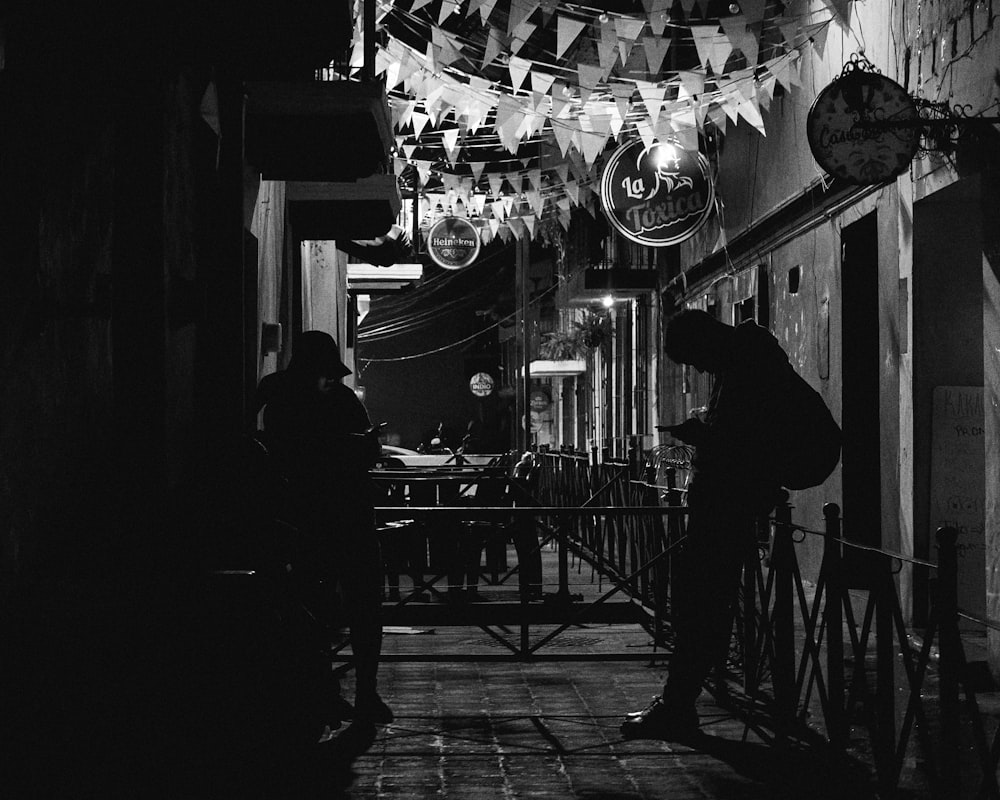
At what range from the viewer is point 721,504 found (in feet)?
19.7

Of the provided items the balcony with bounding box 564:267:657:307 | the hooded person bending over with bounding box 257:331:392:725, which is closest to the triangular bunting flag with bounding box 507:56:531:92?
the hooded person bending over with bounding box 257:331:392:725

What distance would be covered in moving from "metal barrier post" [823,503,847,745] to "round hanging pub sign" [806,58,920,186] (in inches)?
175

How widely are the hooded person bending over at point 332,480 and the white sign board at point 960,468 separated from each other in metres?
5.66

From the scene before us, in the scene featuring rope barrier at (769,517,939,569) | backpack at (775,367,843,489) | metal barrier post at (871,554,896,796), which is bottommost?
metal barrier post at (871,554,896,796)

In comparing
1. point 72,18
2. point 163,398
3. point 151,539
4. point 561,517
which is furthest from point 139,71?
point 561,517

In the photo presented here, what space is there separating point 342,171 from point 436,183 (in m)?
17.0

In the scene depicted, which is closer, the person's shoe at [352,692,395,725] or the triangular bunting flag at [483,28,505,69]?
the person's shoe at [352,692,395,725]

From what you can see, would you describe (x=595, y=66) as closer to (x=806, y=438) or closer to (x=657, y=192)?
(x=657, y=192)

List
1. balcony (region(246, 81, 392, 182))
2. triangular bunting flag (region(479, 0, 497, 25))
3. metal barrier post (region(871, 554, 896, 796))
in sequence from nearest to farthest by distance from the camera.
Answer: metal barrier post (region(871, 554, 896, 796))
balcony (region(246, 81, 392, 182))
triangular bunting flag (region(479, 0, 497, 25))

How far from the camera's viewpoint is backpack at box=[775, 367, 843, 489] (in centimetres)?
586

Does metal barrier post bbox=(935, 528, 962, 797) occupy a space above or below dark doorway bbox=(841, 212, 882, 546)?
below

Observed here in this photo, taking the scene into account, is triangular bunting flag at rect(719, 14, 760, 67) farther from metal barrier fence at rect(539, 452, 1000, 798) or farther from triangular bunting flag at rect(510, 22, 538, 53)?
metal barrier fence at rect(539, 452, 1000, 798)

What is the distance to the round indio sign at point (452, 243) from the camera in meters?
23.9

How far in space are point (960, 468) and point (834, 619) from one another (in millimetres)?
5217
